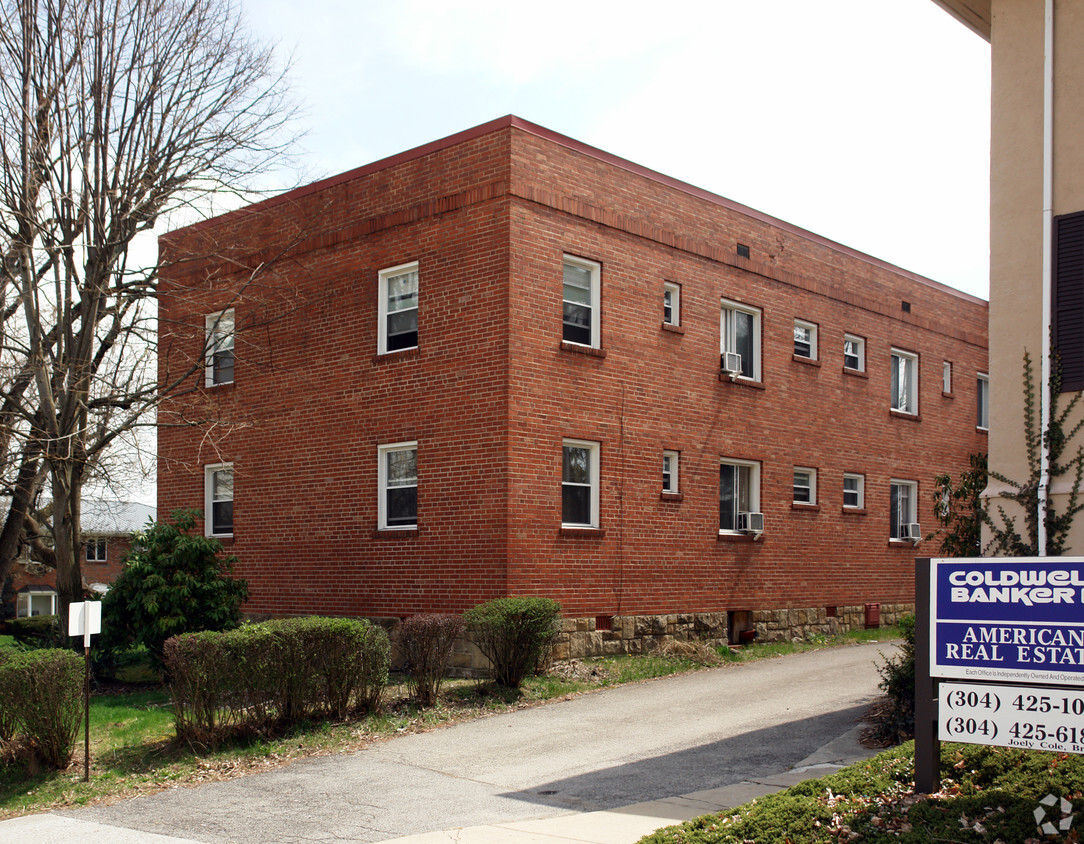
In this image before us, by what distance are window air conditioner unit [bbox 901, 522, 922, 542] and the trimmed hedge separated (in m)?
15.1

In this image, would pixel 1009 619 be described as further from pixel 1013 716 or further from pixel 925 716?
pixel 925 716

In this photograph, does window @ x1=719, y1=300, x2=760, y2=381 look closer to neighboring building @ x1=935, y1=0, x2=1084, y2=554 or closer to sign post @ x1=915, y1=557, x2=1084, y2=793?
neighboring building @ x1=935, y1=0, x2=1084, y2=554

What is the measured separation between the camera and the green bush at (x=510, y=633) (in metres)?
14.4

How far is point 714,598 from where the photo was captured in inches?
757

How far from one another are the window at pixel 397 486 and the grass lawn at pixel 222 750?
9.35 ft

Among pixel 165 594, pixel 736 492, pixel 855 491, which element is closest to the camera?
pixel 165 594

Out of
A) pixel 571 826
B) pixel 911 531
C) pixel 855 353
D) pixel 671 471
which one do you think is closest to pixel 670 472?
pixel 671 471

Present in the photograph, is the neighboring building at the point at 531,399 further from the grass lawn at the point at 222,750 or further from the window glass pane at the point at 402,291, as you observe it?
the grass lawn at the point at 222,750

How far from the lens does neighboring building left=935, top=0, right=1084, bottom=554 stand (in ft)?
30.7

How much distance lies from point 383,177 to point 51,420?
22.2ft

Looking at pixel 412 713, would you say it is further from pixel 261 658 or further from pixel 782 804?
pixel 782 804

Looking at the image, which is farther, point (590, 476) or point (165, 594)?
point (590, 476)

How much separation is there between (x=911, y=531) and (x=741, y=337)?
281 inches

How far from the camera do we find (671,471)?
18781mm
